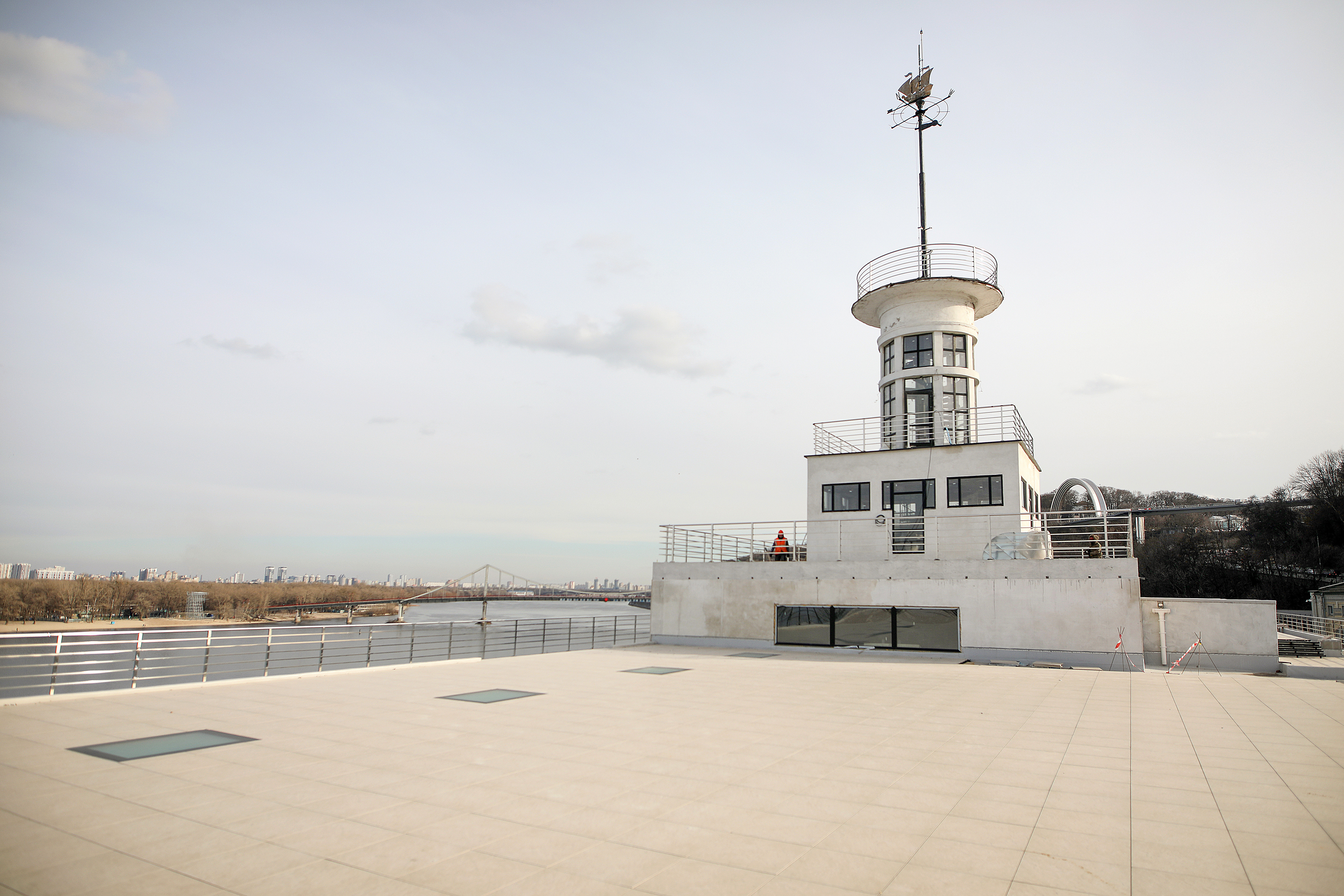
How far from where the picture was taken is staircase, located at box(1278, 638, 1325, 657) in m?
26.8

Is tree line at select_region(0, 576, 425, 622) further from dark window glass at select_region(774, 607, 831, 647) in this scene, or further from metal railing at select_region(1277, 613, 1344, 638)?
metal railing at select_region(1277, 613, 1344, 638)

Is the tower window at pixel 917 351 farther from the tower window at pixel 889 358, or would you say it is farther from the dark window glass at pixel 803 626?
Answer: the dark window glass at pixel 803 626

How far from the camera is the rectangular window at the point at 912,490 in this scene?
69.1 feet

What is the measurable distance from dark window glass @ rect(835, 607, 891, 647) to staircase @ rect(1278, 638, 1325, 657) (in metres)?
17.9

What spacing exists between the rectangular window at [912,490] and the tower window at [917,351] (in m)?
4.32

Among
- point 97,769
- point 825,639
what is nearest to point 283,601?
point 825,639

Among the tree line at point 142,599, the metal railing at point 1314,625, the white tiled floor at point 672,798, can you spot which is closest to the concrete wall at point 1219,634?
the white tiled floor at point 672,798

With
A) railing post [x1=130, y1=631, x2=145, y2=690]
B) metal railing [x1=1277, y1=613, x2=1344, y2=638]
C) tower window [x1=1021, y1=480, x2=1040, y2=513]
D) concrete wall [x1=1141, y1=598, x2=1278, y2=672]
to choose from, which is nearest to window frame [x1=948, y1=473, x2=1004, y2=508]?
tower window [x1=1021, y1=480, x2=1040, y2=513]

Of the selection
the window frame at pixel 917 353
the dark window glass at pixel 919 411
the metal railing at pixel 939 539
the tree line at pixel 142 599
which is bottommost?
the tree line at pixel 142 599

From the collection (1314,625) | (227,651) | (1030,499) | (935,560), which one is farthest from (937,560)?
(1314,625)

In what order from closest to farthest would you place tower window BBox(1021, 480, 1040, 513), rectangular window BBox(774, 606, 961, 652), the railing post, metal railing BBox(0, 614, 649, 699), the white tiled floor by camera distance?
the white tiled floor
metal railing BBox(0, 614, 649, 699)
the railing post
rectangular window BBox(774, 606, 961, 652)
tower window BBox(1021, 480, 1040, 513)

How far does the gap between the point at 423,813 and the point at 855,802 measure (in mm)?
3264

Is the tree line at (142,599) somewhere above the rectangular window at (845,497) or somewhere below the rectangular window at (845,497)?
below

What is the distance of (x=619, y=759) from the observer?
7152 mm
